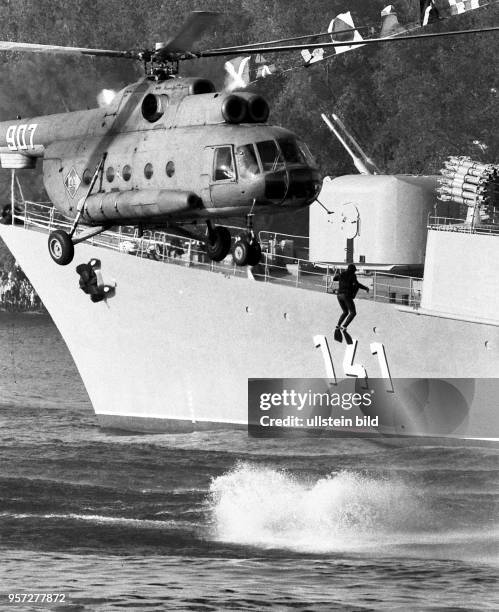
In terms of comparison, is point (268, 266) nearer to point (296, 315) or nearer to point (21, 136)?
point (296, 315)

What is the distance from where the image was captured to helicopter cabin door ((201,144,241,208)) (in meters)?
49.2

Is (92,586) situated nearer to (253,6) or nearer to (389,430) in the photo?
(389,430)

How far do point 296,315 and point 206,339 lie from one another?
3.72m

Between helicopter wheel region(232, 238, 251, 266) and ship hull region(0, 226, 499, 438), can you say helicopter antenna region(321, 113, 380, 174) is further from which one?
helicopter wheel region(232, 238, 251, 266)

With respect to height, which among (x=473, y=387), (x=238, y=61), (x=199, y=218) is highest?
(x=238, y=61)

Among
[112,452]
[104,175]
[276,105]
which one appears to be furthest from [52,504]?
[276,105]

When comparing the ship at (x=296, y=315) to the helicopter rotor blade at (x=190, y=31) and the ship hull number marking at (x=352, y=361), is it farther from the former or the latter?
the helicopter rotor blade at (x=190, y=31)

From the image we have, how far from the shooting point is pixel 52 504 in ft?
196

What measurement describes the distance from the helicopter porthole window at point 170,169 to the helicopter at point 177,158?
3 centimetres

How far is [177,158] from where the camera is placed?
1987 inches

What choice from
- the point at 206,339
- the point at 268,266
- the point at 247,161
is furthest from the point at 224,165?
the point at 268,266

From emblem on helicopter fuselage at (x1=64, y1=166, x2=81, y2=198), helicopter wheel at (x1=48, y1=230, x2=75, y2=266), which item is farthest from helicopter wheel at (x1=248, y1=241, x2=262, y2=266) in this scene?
emblem on helicopter fuselage at (x1=64, y1=166, x2=81, y2=198)

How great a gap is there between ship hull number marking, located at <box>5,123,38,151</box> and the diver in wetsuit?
11504mm

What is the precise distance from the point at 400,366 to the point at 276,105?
1732 inches
